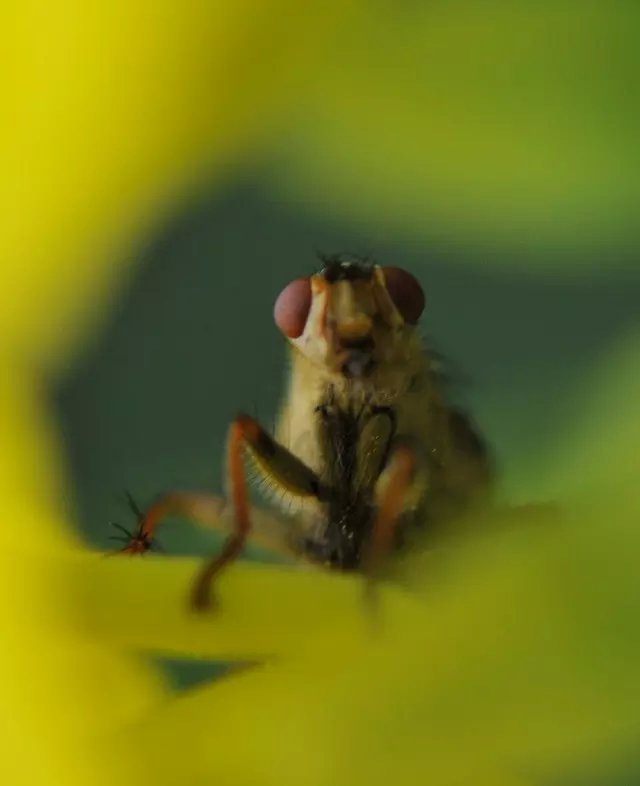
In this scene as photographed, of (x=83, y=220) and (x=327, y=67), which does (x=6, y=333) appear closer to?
(x=83, y=220)

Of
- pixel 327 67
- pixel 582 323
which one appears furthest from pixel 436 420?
pixel 327 67

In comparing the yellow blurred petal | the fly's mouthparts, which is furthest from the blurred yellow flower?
the fly's mouthparts

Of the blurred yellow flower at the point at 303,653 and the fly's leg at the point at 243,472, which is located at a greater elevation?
the fly's leg at the point at 243,472

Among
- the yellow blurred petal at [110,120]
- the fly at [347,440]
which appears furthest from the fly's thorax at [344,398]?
the yellow blurred petal at [110,120]

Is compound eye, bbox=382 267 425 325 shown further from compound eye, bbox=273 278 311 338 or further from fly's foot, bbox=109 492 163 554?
fly's foot, bbox=109 492 163 554

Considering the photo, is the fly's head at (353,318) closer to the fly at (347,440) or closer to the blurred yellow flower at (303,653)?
the fly at (347,440)

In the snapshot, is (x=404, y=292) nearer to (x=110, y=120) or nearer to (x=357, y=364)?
(x=357, y=364)

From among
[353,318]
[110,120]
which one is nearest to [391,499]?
[353,318]
